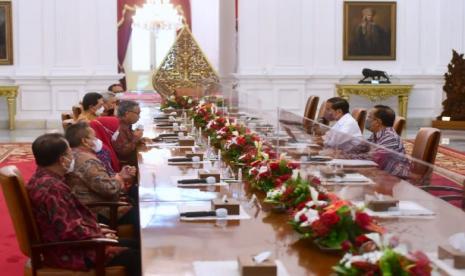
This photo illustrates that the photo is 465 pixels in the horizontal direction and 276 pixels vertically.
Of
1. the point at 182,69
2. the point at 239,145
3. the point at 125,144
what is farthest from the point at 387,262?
the point at 182,69

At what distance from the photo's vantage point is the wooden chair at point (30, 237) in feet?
12.3

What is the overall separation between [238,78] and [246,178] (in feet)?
40.7

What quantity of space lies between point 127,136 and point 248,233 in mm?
4170

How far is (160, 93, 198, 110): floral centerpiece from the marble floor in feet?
9.61

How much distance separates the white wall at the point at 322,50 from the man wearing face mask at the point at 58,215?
13.0 m

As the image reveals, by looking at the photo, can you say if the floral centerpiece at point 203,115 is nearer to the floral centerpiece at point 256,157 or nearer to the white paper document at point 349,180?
the floral centerpiece at point 256,157

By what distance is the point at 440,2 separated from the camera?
58.3 ft

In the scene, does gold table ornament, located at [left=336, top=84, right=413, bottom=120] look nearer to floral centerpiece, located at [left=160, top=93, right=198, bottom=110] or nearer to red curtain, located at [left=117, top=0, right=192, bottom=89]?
floral centerpiece, located at [left=160, top=93, right=198, bottom=110]

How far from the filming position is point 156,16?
20.2 meters

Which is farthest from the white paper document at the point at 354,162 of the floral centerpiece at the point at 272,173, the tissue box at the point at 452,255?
the tissue box at the point at 452,255

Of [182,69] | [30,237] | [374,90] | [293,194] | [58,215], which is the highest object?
[182,69]

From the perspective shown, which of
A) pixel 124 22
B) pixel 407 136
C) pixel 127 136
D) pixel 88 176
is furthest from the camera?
pixel 124 22

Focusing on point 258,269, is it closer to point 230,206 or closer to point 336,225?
point 336,225

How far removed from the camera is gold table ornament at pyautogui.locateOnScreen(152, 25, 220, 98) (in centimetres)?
1328
